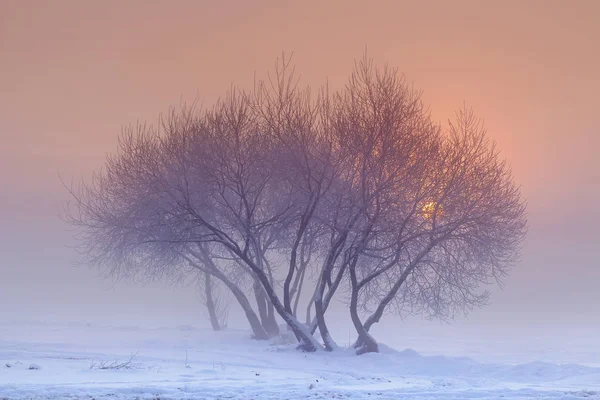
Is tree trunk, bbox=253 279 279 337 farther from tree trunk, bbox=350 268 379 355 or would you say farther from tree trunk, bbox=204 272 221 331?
tree trunk, bbox=350 268 379 355

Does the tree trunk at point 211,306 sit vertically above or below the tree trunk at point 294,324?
above

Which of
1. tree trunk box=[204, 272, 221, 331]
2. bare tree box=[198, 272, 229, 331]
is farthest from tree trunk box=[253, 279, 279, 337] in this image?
tree trunk box=[204, 272, 221, 331]

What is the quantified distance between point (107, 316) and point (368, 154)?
37.3 metres

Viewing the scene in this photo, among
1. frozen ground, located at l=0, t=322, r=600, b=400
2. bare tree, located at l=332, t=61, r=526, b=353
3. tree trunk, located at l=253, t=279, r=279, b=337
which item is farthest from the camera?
tree trunk, located at l=253, t=279, r=279, b=337

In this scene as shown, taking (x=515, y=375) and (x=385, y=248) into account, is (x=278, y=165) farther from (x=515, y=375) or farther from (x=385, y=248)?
(x=515, y=375)

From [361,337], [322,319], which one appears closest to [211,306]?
[322,319]

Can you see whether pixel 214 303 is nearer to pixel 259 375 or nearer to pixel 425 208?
pixel 425 208

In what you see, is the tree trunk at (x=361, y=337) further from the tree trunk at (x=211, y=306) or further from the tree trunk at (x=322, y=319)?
the tree trunk at (x=211, y=306)

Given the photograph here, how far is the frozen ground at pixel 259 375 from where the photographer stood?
12.0m

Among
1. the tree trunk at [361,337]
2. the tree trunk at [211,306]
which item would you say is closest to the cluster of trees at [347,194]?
the tree trunk at [361,337]

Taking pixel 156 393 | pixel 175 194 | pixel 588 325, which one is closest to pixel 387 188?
pixel 175 194

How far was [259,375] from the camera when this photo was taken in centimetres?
1512

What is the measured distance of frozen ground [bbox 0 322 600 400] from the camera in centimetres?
1203

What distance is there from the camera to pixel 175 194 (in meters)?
21.2
